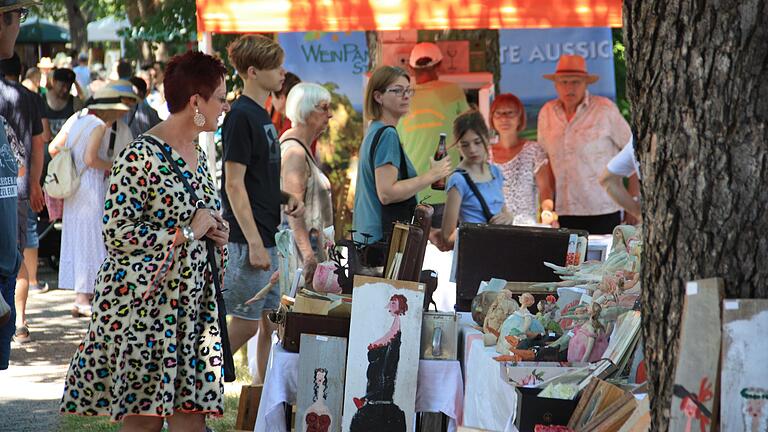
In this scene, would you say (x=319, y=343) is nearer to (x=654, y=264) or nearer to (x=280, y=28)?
(x=654, y=264)

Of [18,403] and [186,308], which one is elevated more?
[186,308]

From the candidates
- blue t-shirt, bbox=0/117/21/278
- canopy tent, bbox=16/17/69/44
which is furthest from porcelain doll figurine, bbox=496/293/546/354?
canopy tent, bbox=16/17/69/44

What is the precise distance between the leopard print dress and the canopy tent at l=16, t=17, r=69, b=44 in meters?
23.4

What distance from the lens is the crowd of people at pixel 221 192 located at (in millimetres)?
3902

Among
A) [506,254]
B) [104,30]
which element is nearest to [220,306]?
[506,254]

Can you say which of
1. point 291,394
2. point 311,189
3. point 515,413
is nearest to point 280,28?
point 311,189

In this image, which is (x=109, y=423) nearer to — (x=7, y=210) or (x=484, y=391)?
(x=7, y=210)

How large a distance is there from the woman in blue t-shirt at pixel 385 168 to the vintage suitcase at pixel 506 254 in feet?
1.95

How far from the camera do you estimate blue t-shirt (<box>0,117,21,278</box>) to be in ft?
15.2

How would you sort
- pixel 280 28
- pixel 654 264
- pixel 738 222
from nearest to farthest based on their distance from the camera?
pixel 738 222, pixel 654 264, pixel 280 28

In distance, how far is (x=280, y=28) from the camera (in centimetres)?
757

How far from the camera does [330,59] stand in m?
10.2

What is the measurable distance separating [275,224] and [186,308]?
1.70 metres

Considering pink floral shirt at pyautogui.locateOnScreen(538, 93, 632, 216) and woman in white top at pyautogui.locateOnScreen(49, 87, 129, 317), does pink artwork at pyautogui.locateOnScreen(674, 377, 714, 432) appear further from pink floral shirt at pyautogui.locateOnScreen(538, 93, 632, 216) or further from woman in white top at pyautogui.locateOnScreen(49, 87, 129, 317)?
woman in white top at pyautogui.locateOnScreen(49, 87, 129, 317)
